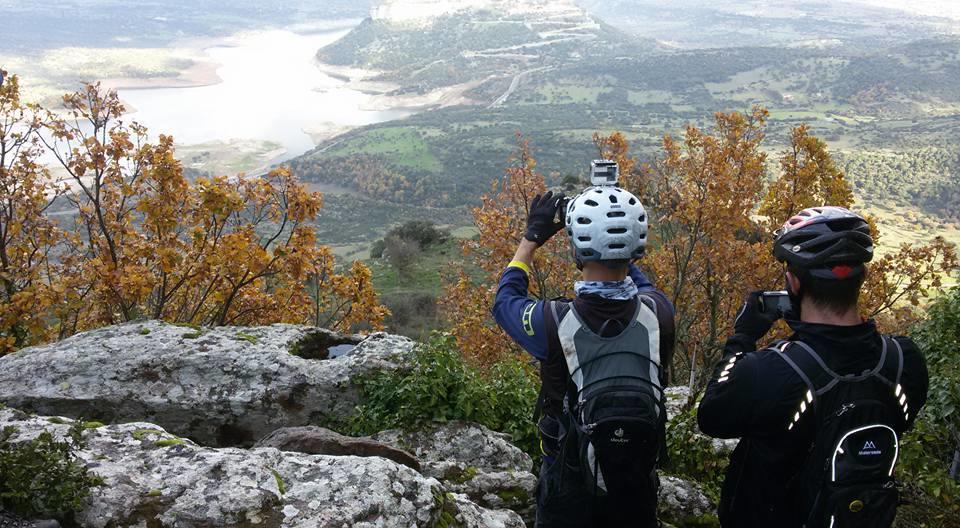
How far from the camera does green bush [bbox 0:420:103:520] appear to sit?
370 cm

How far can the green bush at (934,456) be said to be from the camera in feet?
17.0

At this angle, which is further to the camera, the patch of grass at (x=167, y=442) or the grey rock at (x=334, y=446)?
the grey rock at (x=334, y=446)

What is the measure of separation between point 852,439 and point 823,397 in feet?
0.84

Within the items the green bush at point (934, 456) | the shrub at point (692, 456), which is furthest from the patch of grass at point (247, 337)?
the green bush at point (934, 456)

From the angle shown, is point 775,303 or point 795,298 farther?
point 775,303

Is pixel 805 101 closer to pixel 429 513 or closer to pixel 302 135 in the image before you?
pixel 302 135

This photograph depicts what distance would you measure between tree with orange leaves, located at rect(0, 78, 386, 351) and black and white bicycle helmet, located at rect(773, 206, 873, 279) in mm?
8642

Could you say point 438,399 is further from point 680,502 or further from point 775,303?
point 775,303

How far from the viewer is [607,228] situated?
3783 mm

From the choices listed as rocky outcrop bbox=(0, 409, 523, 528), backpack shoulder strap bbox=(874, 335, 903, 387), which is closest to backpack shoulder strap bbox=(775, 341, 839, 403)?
backpack shoulder strap bbox=(874, 335, 903, 387)

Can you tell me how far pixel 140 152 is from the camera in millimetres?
11086

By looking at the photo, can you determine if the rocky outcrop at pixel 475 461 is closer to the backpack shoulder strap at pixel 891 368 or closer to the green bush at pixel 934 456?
the green bush at pixel 934 456

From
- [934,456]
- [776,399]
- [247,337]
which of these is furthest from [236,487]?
[934,456]

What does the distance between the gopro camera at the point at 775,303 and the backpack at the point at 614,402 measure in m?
0.70
